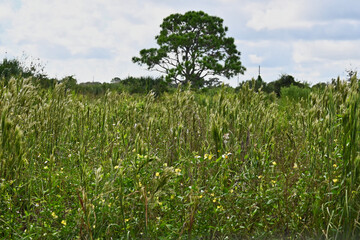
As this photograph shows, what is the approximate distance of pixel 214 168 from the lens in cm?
236

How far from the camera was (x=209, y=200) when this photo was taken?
6.63ft

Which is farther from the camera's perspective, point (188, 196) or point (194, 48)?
point (194, 48)

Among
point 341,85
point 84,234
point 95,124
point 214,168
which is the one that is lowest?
point 84,234

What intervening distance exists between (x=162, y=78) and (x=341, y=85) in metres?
Answer: 26.3

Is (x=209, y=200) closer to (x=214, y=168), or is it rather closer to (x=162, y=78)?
(x=214, y=168)

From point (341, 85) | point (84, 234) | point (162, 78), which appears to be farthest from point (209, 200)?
point (162, 78)

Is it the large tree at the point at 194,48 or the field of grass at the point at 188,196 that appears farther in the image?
the large tree at the point at 194,48

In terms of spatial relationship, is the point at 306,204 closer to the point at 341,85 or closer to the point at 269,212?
the point at 269,212

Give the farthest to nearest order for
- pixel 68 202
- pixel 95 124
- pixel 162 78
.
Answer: pixel 162 78 → pixel 95 124 → pixel 68 202

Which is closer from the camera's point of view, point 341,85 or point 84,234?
point 84,234

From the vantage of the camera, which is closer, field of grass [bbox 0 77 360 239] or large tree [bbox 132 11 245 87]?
field of grass [bbox 0 77 360 239]

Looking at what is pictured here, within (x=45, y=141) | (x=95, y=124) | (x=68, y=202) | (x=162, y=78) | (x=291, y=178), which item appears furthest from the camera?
(x=162, y=78)

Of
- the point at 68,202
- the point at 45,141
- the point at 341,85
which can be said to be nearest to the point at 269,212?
the point at 341,85

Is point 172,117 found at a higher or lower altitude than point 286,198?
higher
